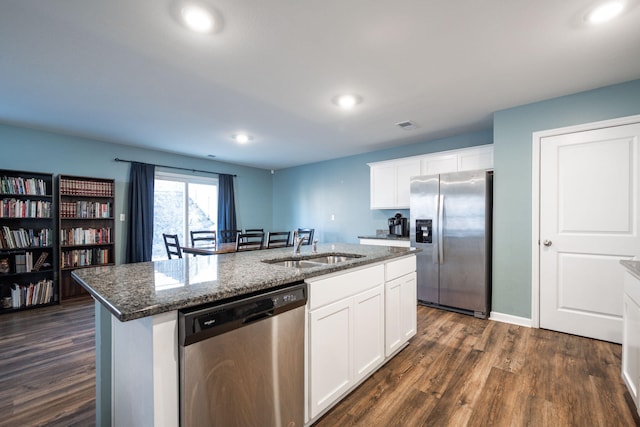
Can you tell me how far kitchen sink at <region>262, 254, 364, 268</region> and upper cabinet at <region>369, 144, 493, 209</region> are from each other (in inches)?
97.3

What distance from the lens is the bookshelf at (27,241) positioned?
3.66 metres

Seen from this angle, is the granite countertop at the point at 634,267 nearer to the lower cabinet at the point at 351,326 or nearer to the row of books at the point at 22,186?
the lower cabinet at the point at 351,326

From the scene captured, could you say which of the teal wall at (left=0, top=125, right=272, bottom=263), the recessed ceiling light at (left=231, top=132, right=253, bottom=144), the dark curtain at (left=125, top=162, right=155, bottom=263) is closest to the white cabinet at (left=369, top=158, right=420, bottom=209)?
the recessed ceiling light at (left=231, top=132, right=253, bottom=144)

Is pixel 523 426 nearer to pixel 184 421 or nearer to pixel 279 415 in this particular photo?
pixel 279 415

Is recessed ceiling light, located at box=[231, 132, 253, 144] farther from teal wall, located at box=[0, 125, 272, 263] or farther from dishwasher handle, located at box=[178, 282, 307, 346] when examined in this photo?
dishwasher handle, located at box=[178, 282, 307, 346]

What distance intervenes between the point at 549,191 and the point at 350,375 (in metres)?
2.77

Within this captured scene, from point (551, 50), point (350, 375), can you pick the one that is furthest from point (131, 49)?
point (551, 50)

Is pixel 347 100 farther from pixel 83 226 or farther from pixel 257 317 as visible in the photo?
pixel 83 226

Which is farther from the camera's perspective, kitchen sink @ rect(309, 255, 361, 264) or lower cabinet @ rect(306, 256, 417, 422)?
kitchen sink @ rect(309, 255, 361, 264)

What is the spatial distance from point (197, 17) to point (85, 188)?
3.84 m

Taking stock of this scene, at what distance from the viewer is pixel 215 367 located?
115 centimetres

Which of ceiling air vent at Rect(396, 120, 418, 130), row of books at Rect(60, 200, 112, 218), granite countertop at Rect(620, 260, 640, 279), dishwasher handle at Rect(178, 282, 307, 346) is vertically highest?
ceiling air vent at Rect(396, 120, 418, 130)

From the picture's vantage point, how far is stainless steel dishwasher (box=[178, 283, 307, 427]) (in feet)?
3.55

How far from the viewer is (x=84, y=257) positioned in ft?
14.0
